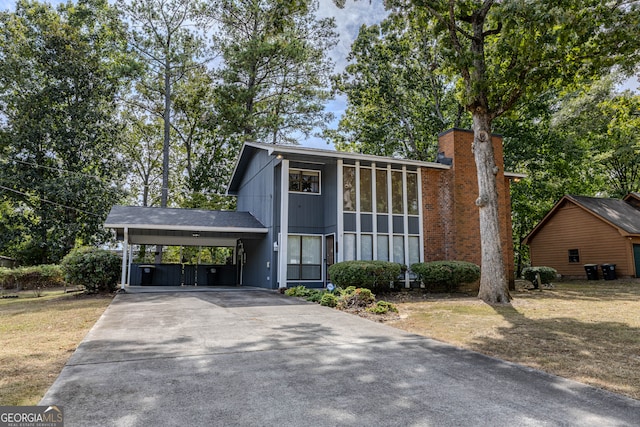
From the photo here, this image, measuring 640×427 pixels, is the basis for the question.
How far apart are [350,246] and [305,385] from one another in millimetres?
10625

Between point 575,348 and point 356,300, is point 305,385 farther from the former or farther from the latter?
point 356,300

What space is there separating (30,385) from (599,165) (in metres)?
32.2

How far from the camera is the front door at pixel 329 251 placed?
49.7 ft

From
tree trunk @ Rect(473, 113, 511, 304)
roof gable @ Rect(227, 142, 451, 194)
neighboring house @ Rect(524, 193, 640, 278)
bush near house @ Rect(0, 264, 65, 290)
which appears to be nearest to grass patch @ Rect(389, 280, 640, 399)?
tree trunk @ Rect(473, 113, 511, 304)

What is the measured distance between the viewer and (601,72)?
1202cm

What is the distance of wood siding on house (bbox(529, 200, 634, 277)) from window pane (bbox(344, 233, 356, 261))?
15.2 meters

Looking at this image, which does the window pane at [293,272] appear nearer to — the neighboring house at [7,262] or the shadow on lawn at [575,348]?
the shadow on lawn at [575,348]

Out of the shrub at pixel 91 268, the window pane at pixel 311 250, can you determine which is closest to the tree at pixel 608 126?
the window pane at pixel 311 250

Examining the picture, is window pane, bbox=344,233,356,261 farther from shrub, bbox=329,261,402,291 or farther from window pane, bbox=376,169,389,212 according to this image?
shrub, bbox=329,261,402,291

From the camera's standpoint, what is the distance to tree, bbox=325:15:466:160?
927 inches

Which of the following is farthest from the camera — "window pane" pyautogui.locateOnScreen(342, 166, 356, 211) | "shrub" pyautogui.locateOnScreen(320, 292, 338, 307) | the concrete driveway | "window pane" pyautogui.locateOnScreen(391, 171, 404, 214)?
"window pane" pyautogui.locateOnScreen(391, 171, 404, 214)

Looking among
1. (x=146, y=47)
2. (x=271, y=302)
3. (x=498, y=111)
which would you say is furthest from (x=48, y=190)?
(x=498, y=111)

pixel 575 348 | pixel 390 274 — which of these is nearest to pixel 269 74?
pixel 390 274

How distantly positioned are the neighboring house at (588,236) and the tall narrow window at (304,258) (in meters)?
15.9
